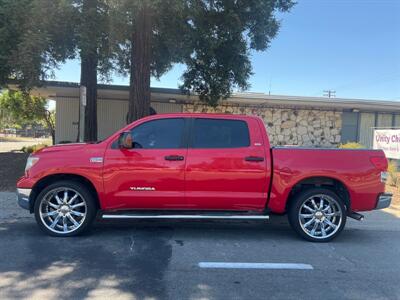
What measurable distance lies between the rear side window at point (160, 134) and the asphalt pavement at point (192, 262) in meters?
1.48

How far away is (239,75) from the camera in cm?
1248

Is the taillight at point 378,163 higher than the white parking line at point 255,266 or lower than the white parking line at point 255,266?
higher

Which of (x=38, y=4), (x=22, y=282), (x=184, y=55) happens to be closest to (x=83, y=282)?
(x=22, y=282)

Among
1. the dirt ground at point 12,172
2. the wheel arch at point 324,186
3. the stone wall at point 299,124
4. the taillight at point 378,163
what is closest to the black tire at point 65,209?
the wheel arch at point 324,186

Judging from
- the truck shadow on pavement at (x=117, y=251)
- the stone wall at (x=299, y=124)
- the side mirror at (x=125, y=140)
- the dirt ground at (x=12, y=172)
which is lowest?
the truck shadow on pavement at (x=117, y=251)

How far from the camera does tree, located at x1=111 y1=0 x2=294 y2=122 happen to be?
9562 mm

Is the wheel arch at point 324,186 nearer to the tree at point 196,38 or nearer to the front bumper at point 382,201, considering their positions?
the front bumper at point 382,201

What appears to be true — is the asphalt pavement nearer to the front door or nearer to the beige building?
the front door

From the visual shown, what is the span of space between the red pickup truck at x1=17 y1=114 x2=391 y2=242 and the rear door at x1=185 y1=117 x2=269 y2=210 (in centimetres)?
2

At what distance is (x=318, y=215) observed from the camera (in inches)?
255

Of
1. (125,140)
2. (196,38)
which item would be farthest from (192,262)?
(196,38)

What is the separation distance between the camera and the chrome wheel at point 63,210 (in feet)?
20.9

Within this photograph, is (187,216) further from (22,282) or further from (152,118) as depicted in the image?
(22,282)

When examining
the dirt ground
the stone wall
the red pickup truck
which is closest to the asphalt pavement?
the red pickup truck
